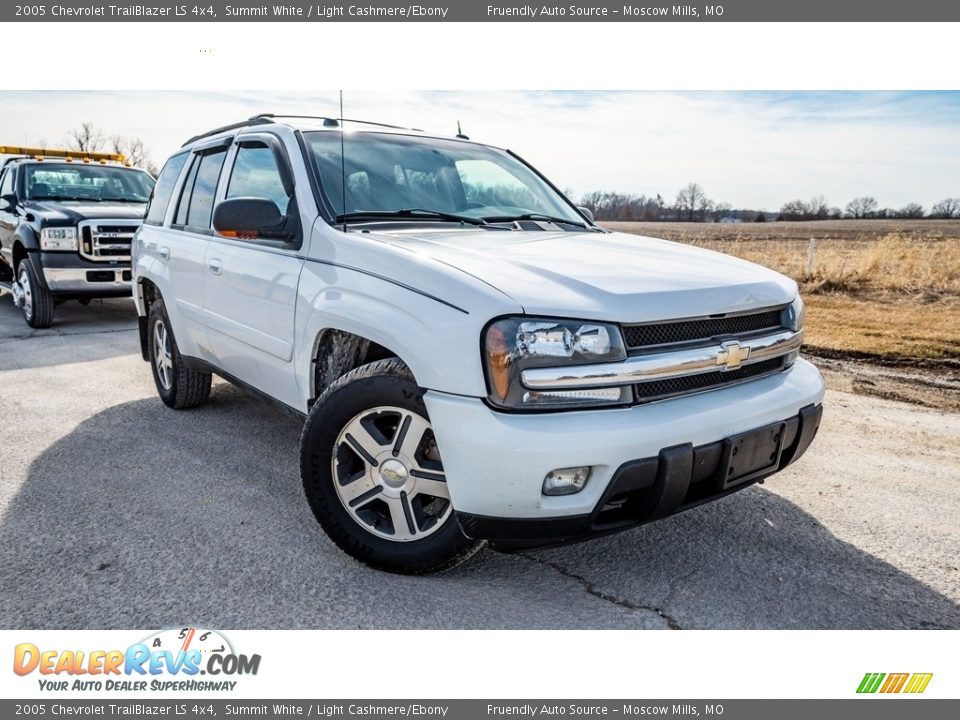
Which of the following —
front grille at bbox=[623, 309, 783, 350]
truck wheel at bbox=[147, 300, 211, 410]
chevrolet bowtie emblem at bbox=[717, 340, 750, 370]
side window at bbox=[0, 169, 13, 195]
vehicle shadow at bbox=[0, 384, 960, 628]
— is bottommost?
vehicle shadow at bbox=[0, 384, 960, 628]

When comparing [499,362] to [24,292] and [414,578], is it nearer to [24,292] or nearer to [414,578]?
[414,578]

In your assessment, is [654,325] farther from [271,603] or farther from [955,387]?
[955,387]

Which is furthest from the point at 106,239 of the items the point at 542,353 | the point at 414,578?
the point at 542,353

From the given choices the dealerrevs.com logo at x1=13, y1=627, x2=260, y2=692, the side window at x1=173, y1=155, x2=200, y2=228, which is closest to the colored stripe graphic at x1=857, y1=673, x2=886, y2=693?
the dealerrevs.com logo at x1=13, y1=627, x2=260, y2=692

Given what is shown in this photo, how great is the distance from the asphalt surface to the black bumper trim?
14.6 inches

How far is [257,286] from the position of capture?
12.1ft

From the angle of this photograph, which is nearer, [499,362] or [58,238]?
[499,362]

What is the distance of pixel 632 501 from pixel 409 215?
1.73 meters

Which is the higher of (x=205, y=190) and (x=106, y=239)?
(x=205, y=190)

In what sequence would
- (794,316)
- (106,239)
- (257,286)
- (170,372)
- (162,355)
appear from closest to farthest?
(794,316) → (257,286) → (170,372) → (162,355) → (106,239)

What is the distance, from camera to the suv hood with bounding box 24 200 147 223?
8742 millimetres

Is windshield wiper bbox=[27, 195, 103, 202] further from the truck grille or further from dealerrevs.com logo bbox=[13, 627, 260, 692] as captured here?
dealerrevs.com logo bbox=[13, 627, 260, 692]

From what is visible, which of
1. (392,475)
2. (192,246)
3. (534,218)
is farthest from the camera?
(192,246)
